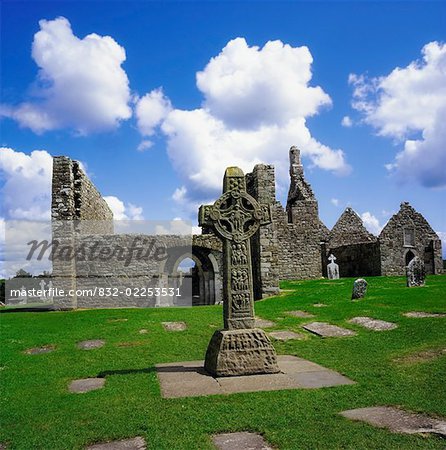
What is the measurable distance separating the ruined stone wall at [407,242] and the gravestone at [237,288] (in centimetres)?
2126

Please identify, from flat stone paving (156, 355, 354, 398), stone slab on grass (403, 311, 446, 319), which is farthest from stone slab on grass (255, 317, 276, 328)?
flat stone paving (156, 355, 354, 398)

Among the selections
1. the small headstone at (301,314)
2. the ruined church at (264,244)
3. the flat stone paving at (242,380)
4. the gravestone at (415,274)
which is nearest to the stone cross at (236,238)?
the flat stone paving at (242,380)

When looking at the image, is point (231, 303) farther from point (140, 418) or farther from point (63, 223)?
point (63, 223)

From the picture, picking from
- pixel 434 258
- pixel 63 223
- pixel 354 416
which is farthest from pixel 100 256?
pixel 434 258

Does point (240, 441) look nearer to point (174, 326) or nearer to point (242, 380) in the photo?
point (242, 380)

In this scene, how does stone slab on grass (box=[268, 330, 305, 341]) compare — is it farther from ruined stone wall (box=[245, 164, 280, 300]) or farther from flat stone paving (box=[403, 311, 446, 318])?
ruined stone wall (box=[245, 164, 280, 300])

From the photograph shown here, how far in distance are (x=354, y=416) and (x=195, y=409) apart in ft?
5.56

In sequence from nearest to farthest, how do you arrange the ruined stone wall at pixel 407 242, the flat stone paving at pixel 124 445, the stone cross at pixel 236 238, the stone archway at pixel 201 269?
the flat stone paving at pixel 124 445 → the stone cross at pixel 236 238 → the stone archway at pixel 201 269 → the ruined stone wall at pixel 407 242

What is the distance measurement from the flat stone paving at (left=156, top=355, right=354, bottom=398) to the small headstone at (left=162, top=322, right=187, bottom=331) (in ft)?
12.2

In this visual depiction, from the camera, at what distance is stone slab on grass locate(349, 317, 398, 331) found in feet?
31.7

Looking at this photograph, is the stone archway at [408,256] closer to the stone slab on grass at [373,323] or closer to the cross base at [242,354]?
the stone slab on grass at [373,323]

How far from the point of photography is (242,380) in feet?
21.2

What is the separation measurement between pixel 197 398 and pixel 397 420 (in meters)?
2.25

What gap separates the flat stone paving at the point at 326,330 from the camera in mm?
9701
